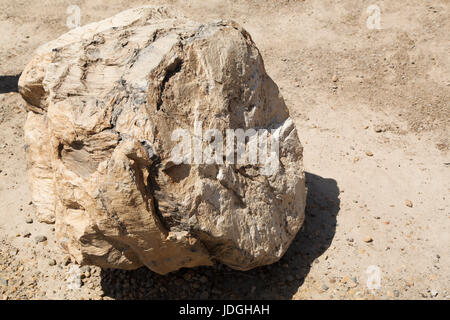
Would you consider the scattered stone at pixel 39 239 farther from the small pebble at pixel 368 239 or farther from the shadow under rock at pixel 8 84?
the small pebble at pixel 368 239

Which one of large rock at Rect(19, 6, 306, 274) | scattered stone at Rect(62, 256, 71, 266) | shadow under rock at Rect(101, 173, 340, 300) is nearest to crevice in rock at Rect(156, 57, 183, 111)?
large rock at Rect(19, 6, 306, 274)

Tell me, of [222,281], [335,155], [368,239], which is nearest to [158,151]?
[222,281]

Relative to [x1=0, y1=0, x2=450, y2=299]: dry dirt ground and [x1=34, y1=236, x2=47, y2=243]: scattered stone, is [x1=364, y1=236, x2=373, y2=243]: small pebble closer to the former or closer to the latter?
[x1=0, y1=0, x2=450, y2=299]: dry dirt ground

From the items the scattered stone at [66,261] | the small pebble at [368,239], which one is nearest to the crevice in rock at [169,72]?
the scattered stone at [66,261]

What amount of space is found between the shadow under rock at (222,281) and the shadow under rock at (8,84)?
13.5 ft

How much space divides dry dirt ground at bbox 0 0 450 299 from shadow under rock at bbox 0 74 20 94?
0.6 inches

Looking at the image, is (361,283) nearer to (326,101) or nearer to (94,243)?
(94,243)

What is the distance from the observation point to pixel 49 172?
4.78 m

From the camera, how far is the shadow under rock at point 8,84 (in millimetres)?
7402

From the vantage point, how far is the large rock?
3.42m

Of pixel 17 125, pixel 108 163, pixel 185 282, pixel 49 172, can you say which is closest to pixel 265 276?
pixel 185 282

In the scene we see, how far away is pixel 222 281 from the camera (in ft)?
15.3

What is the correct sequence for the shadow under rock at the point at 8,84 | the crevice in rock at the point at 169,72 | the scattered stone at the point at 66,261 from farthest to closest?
1. the shadow under rock at the point at 8,84
2. the scattered stone at the point at 66,261
3. the crevice in rock at the point at 169,72

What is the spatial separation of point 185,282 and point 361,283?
177 centimetres
